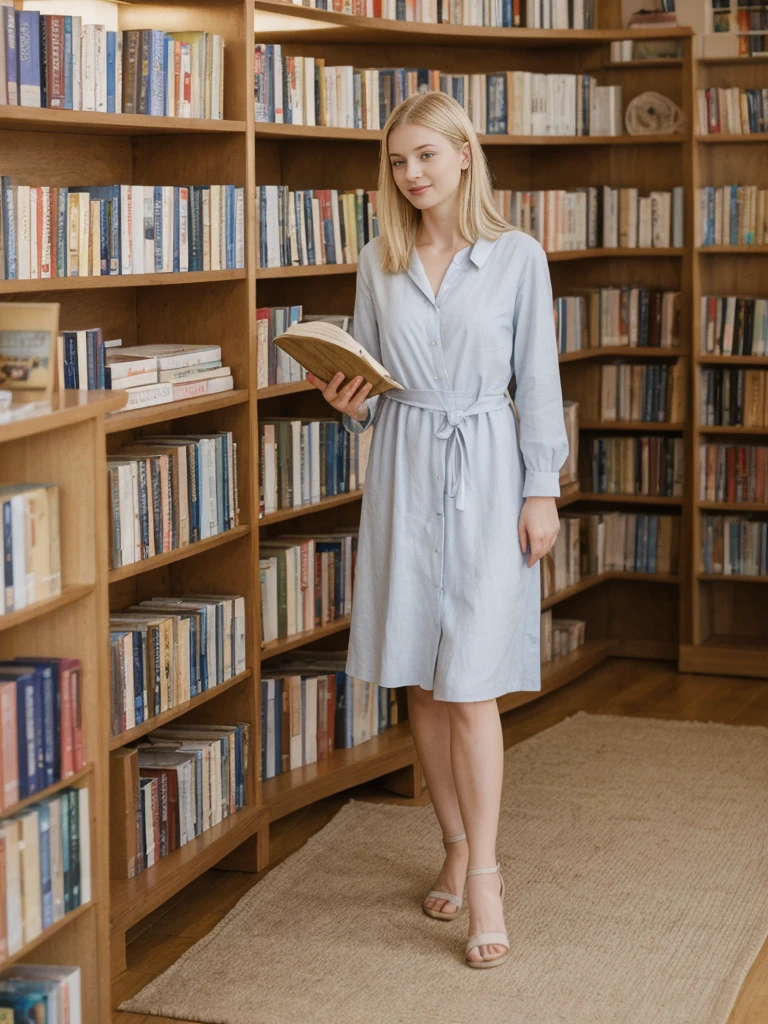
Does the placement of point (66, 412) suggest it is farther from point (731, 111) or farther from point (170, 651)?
point (731, 111)

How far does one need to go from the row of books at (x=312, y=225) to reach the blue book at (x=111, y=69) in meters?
0.57

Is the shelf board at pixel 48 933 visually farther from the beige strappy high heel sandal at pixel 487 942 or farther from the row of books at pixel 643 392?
the row of books at pixel 643 392

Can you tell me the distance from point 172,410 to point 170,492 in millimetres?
198

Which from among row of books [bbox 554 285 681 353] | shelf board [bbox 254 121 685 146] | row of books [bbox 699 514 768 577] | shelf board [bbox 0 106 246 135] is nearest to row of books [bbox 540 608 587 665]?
row of books [bbox 699 514 768 577]

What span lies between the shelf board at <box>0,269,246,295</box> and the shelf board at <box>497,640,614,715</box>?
179 cm

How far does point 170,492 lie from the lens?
3.13 m

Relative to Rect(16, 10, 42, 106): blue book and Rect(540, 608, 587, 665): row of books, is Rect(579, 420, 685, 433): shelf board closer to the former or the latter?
Rect(540, 608, 587, 665): row of books

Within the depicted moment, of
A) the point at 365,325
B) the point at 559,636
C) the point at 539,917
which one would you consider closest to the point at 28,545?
the point at 365,325

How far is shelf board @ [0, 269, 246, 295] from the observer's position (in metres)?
2.62

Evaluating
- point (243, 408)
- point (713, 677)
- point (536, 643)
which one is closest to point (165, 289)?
point (243, 408)

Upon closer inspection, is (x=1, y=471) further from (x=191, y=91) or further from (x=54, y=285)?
(x=191, y=91)

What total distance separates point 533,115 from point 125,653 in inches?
98.1

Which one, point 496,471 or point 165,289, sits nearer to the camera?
point 496,471

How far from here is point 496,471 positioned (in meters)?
2.90
